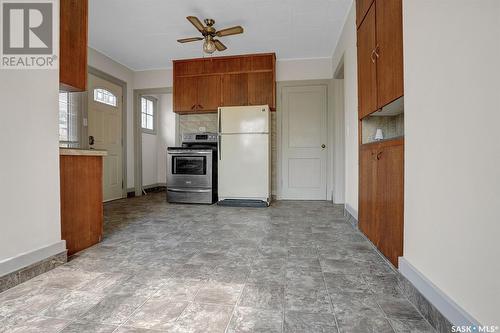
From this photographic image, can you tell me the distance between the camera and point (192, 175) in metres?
4.28

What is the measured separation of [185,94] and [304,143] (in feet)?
7.82

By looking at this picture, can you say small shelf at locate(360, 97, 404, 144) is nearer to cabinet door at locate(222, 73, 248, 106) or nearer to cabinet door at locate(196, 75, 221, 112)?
cabinet door at locate(222, 73, 248, 106)

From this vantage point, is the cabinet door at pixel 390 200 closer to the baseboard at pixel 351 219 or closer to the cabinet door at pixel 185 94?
the baseboard at pixel 351 219

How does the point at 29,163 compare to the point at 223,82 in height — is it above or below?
below

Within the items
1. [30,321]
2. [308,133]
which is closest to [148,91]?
[308,133]

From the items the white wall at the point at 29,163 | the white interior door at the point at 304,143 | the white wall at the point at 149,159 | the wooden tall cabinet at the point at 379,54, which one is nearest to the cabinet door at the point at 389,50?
the wooden tall cabinet at the point at 379,54

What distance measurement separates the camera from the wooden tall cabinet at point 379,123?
1.52 metres

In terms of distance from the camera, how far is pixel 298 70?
456cm

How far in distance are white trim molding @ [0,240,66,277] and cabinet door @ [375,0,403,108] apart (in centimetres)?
241

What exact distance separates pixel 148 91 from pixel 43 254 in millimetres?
4177

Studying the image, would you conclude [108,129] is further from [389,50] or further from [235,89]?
[389,50]

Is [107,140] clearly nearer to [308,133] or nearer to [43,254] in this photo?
[43,254]

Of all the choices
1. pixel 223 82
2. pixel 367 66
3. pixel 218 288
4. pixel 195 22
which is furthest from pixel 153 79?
pixel 218 288

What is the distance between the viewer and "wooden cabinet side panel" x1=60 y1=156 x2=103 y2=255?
1.86 metres
